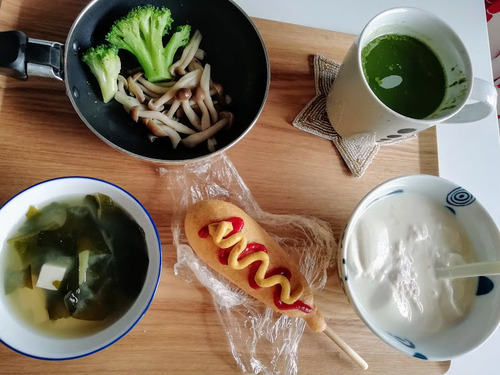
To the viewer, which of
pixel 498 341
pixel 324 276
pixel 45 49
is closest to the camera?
pixel 45 49

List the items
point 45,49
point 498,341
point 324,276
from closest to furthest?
1. point 45,49
2. point 324,276
3. point 498,341

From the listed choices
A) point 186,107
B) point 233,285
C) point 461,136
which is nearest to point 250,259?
point 233,285

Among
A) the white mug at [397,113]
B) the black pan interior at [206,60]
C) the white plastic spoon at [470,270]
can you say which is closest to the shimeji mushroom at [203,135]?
the black pan interior at [206,60]

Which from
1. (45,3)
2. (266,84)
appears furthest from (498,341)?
(45,3)

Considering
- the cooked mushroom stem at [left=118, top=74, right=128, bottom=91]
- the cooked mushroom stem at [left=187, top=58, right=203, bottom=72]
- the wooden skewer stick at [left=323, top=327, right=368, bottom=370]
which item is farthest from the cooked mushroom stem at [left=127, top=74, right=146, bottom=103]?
the wooden skewer stick at [left=323, top=327, right=368, bottom=370]

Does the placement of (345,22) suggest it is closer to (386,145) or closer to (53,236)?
(386,145)

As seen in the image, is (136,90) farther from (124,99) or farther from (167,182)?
(167,182)

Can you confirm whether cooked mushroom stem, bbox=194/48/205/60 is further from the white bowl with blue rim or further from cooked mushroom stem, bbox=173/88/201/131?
the white bowl with blue rim
